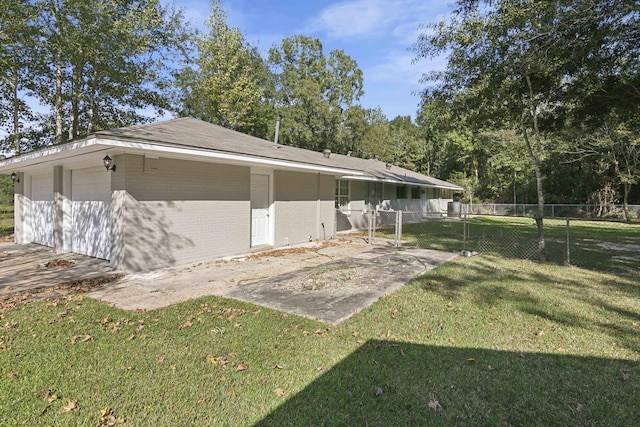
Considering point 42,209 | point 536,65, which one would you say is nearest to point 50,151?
point 42,209

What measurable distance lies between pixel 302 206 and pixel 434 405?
359 inches

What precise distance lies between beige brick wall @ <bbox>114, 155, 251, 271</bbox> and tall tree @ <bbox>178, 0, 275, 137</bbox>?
1812 centimetres

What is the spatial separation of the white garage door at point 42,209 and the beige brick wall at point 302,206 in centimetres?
702

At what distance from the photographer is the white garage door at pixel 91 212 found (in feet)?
25.5

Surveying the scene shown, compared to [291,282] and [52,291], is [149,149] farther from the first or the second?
[291,282]

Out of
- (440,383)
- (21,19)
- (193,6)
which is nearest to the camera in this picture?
(440,383)

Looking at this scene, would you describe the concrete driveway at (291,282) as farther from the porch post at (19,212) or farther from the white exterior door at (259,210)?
the porch post at (19,212)

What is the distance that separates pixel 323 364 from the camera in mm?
3230

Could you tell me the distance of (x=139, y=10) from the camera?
18.1m

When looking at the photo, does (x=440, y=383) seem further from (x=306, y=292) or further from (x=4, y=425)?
(x=4, y=425)

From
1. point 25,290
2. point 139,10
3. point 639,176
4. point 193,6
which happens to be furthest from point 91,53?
point 639,176

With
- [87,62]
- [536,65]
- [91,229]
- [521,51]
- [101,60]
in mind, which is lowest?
[91,229]

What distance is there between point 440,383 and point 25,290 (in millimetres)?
6624

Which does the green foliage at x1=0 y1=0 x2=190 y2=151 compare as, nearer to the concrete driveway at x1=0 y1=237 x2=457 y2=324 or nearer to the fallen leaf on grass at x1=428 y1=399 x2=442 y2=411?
the concrete driveway at x1=0 y1=237 x2=457 y2=324
